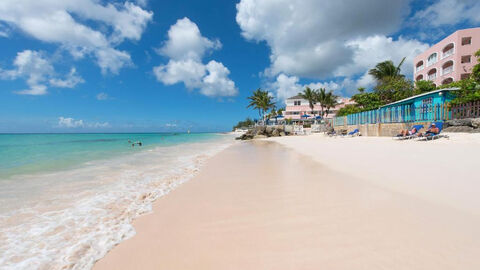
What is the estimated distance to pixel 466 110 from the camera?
1060 cm

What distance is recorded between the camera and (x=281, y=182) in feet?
14.3

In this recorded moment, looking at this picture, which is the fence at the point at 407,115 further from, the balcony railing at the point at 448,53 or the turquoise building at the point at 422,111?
the balcony railing at the point at 448,53

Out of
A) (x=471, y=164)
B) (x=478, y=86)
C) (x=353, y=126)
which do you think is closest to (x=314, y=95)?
(x=353, y=126)

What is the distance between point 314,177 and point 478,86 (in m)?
14.1

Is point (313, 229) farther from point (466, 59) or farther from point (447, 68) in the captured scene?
point (447, 68)

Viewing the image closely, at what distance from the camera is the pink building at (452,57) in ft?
85.7

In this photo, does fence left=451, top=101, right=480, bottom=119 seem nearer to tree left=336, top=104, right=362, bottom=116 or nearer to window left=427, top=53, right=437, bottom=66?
tree left=336, top=104, right=362, bottom=116

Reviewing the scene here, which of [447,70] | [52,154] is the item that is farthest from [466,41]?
[52,154]

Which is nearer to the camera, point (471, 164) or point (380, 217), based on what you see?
point (380, 217)

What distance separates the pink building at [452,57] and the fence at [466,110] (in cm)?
2190

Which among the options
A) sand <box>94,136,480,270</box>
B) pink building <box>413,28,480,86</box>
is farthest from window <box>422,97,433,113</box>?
pink building <box>413,28,480,86</box>

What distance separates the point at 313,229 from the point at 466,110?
1450 cm

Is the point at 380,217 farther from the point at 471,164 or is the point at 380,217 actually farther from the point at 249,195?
the point at 471,164

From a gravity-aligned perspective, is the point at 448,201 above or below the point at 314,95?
below
